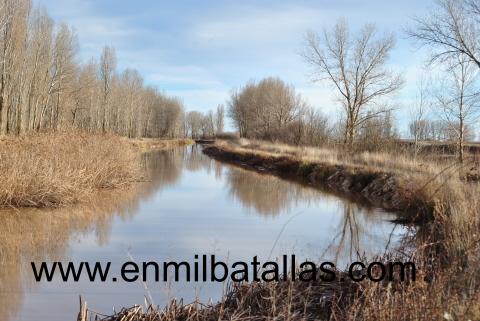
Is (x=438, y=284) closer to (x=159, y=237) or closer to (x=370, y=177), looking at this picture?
(x=159, y=237)

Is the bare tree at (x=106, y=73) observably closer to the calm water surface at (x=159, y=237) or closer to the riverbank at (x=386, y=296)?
the calm water surface at (x=159, y=237)

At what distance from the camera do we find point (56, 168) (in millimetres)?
11648

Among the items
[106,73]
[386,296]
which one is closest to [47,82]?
[106,73]

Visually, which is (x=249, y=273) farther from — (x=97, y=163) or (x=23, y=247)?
(x=97, y=163)

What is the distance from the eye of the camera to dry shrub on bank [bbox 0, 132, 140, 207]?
1048 cm

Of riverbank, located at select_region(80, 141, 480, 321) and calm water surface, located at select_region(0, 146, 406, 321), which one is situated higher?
riverbank, located at select_region(80, 141, 480, 321)

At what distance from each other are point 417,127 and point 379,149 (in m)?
4.87

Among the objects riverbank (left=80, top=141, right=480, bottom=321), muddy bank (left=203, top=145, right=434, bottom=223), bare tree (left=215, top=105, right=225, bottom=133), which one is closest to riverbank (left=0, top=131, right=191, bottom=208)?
riverbank (left=80, top=141, right=480, bottom=321)

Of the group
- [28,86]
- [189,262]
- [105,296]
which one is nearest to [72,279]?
[105,296]

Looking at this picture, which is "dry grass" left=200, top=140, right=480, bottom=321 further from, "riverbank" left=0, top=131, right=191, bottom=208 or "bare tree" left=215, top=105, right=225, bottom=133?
"bare tree" left=215, top=105, right=225, bottom=133

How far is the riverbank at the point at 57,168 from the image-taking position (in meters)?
10.5

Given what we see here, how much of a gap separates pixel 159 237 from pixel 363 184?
941cm

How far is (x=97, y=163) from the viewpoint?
14234 millimetres

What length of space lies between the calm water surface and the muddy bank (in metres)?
0.68
